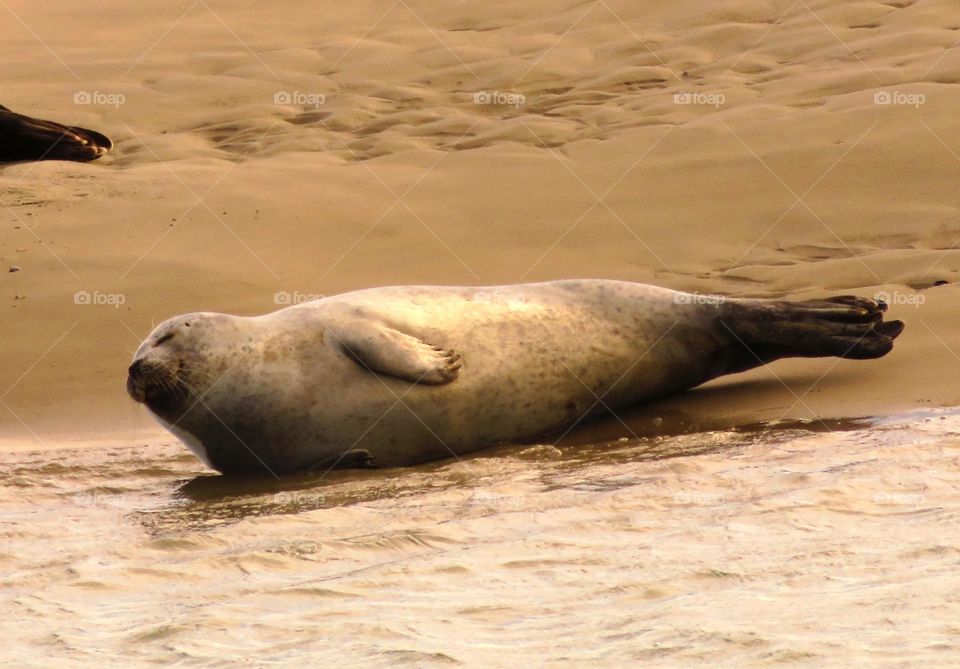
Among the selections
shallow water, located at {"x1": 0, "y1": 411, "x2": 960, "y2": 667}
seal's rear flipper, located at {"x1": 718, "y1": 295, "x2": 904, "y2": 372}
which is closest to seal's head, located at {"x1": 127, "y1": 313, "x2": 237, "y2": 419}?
shallow water, located at {"x1": 0, "y1": 411, "x2": 960, "y2": 667}

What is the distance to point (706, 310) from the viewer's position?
5742mm

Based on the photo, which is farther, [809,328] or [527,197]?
[527,197]

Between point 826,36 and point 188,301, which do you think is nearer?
point 188,301

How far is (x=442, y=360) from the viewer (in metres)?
5.09

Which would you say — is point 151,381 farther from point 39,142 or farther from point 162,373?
point 39,142

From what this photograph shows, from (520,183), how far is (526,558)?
5.14m

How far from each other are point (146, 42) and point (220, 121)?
3.31m

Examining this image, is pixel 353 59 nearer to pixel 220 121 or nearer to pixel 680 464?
pixel 220 121

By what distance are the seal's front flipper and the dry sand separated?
0.94m

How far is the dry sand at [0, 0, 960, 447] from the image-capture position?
6.28 m

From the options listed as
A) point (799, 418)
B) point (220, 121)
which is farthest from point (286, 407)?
point (220, 121)

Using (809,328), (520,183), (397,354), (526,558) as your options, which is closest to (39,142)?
(520,183)

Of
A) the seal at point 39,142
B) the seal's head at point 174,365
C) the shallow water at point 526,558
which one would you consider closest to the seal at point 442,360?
the seal's head at point 174,365

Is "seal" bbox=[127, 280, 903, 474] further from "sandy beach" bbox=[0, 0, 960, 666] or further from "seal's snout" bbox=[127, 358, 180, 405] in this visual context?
"sandy beach" bbox=[0, 0, 960, 666]
